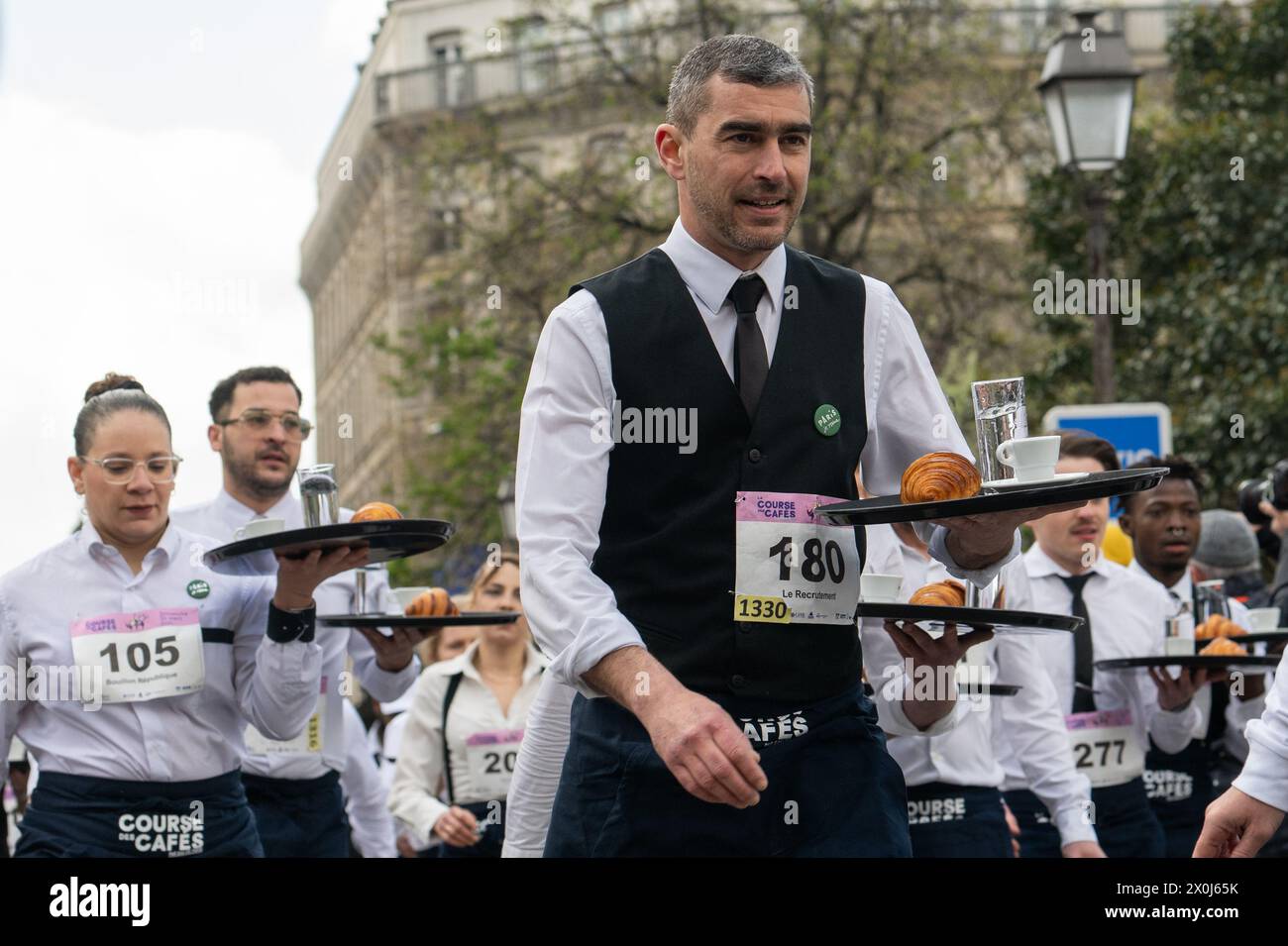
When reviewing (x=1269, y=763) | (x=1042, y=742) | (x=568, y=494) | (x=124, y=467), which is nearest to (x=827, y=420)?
(x=568, y=494)

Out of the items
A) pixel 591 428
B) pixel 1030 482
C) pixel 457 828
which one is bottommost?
pixel 457 828

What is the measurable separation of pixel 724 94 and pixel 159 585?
2859 mm

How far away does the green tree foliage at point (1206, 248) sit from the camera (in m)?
19.9

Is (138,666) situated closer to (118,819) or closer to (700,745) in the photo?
(118,819)

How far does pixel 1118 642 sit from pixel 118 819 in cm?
415

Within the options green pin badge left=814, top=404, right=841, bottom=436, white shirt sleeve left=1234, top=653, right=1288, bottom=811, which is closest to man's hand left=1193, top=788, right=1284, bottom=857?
white shirt sleeve left=1234, top=653, right=1288, bottom=811

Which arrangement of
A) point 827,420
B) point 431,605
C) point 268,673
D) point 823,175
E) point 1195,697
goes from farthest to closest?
point 823,175 → point 1195,697 → point 431,605 → point 268,673 → point 827,420

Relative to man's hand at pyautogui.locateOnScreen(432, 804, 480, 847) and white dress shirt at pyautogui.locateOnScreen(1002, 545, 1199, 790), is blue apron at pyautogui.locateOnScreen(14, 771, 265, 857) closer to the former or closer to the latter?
man's hand at pyautogui.locateOnScreen(432, 804, 480, 847)

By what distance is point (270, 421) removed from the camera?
802 cm

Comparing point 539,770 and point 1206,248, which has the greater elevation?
point 1206,248

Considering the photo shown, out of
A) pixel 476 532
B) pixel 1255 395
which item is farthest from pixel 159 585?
pixel 476 532

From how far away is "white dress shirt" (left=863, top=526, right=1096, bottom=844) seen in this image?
754 cm

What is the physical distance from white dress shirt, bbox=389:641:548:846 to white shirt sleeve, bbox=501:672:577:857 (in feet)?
14.6
